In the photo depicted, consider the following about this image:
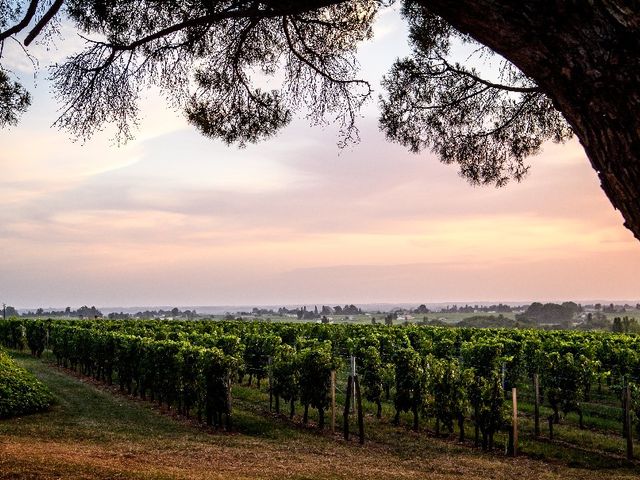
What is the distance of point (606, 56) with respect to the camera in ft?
8.21

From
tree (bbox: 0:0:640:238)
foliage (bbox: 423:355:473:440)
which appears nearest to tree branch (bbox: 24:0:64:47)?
tree (bbox: 0:0:640:238)

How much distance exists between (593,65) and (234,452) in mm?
10274

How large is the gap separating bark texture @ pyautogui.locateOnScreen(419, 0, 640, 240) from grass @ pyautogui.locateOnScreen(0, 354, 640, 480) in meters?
7.49

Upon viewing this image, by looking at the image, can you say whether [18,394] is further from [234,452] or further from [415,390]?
[415,390]

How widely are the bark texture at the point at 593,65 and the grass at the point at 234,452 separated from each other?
7.49 m

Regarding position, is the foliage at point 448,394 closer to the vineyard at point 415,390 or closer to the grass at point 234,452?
the vineyard at point 415,390

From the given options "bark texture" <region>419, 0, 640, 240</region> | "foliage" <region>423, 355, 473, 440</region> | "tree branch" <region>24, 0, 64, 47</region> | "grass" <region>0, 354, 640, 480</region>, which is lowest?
"grass" <region>0, 354, 640, 480</region>

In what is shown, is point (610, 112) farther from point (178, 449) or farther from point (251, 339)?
point (251, 339)

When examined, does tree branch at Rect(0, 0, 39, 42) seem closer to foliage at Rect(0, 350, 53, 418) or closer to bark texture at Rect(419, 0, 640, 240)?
bark texture at Rect(419, 0, 640, 240)

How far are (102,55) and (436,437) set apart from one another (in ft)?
37.3

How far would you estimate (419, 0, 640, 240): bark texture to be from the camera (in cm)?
248

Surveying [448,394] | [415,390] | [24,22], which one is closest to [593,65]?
[24,22]

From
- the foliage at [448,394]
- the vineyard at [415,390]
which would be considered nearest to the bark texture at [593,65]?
the vineyard at [415,390]

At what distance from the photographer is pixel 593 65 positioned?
2.54 m
